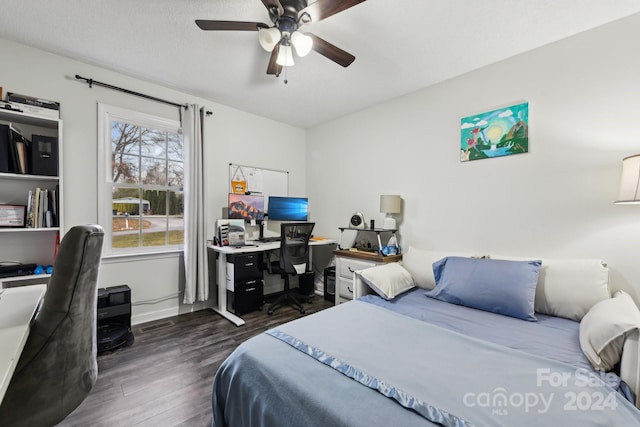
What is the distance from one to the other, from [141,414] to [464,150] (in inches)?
130

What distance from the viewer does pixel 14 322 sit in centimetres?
101

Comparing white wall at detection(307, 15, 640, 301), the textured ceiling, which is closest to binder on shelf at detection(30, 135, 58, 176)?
the textured ceiling

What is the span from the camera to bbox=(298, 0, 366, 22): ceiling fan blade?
1521 mm

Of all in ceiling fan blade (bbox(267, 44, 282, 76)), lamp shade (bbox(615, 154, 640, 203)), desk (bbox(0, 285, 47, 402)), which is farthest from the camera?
ceiling fan blade (bbox(267, 44, 282, 76))

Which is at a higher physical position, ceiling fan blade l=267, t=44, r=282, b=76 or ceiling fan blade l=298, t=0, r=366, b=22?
ceiling fan blade l=298, t=0, r=366, b=22

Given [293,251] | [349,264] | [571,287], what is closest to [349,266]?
[349,264]

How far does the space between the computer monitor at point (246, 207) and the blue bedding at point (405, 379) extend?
7.23 feet

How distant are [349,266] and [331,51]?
2.15 meters

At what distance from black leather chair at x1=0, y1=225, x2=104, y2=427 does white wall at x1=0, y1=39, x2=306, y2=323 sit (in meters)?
1.97

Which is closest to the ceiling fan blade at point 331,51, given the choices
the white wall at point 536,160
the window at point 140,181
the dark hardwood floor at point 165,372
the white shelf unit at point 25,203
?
the white wall at point 536,160

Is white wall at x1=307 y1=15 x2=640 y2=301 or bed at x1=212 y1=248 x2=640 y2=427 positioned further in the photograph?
white wall at x1=307 y1=15 x2=640 y2=301

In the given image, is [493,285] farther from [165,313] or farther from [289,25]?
[165,313]

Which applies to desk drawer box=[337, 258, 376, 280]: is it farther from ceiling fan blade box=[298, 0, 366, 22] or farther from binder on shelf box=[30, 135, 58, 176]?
binder on shelf box=[30, 135, 58, 176]

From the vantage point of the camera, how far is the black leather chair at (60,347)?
3.22 ft
